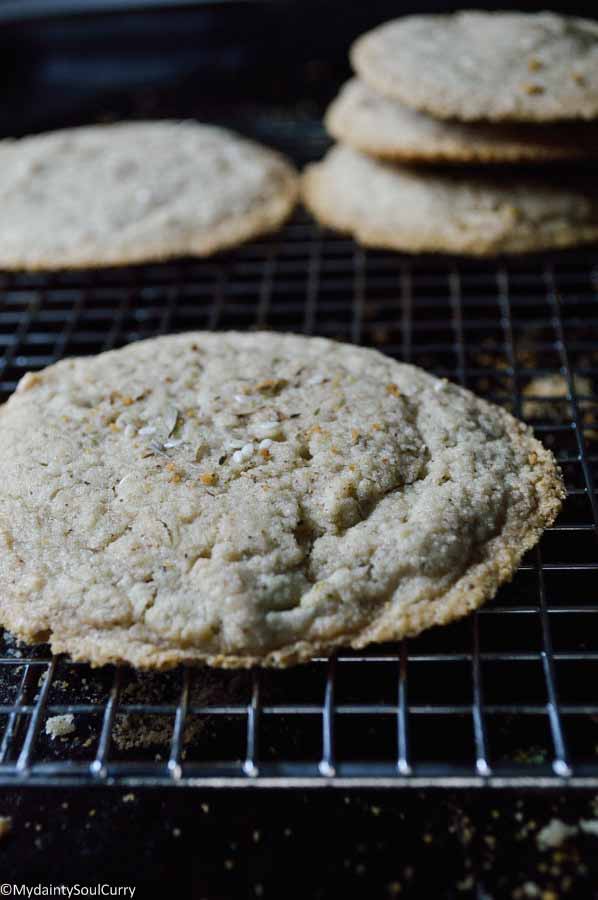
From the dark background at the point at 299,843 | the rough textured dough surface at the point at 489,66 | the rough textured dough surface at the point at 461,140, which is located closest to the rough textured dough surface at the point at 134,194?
the rough textured dough surface at the point at 461,140

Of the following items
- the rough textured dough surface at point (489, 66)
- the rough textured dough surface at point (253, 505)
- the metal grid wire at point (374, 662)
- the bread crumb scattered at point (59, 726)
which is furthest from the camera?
the rough textured dough surface at point (489, 66)

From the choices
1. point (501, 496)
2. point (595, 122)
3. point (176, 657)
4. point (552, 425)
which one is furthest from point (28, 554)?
point (595, 122)

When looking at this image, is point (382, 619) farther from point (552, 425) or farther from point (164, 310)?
point (164, 310)

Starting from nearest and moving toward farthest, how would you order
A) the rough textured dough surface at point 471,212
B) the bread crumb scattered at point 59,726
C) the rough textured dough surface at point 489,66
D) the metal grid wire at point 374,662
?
the metal grid wire at point 374,662 → the bread crumb scattered at point 59,726 → the rough textured dough surface at point 489,66 → the rough textured dough surface at point 471,212

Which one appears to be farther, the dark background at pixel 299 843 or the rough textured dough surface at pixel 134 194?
the rough textured dough surface at pixel 134 194

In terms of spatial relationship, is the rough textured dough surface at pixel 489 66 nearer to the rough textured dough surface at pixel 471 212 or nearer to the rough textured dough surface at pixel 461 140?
the rough textured dough surface at pixel 461 140

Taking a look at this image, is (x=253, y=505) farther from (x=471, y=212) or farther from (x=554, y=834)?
(x=471, y=212)

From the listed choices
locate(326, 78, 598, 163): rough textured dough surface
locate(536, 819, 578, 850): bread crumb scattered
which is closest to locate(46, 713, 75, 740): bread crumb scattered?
locate(536, 819, 578, 850): bread crumb scattered

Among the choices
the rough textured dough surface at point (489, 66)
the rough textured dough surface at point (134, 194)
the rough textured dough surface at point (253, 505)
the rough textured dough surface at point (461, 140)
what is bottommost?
the rough textured dough surface at point (134, 194)

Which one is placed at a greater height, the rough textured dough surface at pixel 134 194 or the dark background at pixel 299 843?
the rough textured dough surface at pixel 134 194

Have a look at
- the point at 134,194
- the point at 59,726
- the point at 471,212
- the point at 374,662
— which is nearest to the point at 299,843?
the point at 374,662
